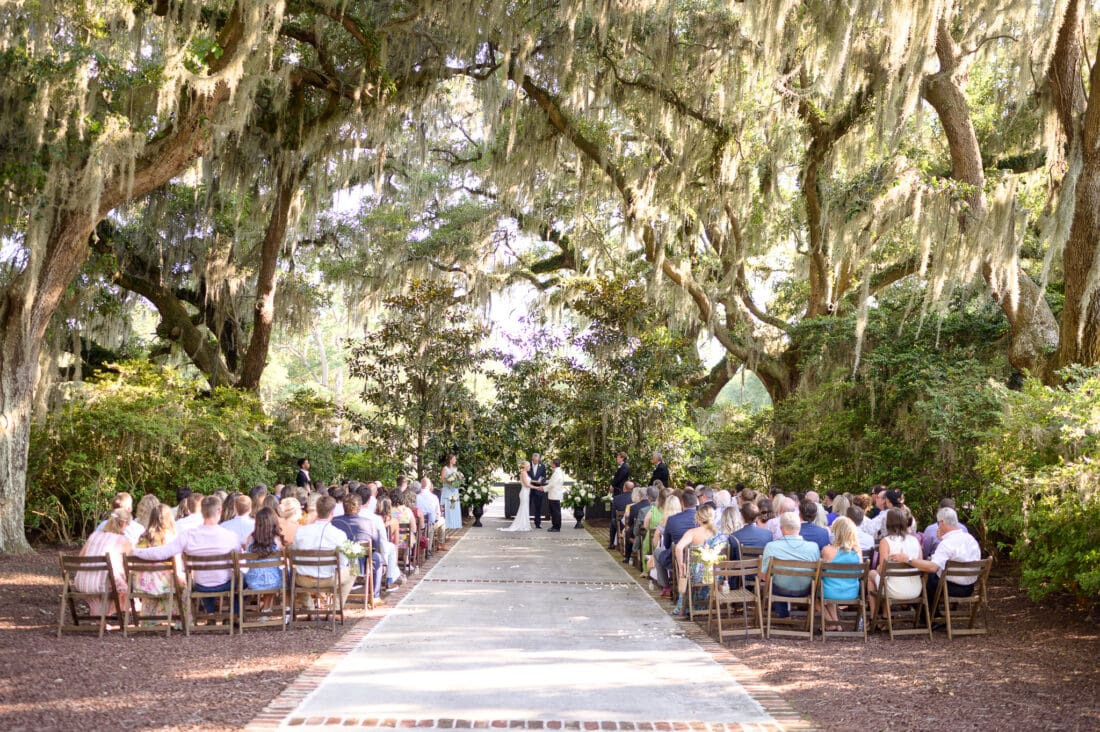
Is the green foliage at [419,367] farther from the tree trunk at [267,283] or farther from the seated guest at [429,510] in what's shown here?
the seated guest at [429,510]

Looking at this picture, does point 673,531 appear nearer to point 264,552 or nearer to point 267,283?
point 264,552

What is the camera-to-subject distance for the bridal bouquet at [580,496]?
19234 millimetres

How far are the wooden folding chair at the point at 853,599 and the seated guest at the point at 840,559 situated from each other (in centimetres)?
→ 3

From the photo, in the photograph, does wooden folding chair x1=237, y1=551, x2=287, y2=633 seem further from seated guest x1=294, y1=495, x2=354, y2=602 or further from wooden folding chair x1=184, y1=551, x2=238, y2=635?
seated guest x1=294, y1=495, x2=354, y2=602

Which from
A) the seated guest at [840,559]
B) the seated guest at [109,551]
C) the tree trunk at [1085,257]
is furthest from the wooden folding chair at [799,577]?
the tree trunk at [1085,257]

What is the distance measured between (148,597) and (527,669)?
10.7ft

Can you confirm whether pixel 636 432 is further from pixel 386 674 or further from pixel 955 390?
pixel 386 674

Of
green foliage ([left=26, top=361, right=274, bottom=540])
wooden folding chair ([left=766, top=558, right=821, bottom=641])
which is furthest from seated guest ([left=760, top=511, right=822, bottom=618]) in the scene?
green foliage ([left=26, top=361, right=274, bottom=540])

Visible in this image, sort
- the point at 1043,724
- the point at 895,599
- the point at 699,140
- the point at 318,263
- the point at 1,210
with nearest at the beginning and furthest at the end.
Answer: the point at 1043,724 < the point at 895,599 < the point at 1,210 < the point at 699,140 < the point at 318,263

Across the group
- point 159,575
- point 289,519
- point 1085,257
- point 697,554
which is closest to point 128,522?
point 159,575

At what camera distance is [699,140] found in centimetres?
1559

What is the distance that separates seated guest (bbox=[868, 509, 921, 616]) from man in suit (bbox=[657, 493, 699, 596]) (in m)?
2.00

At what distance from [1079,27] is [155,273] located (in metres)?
15.3

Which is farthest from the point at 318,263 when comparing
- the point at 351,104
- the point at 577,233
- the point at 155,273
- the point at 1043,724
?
the point at 1043,724
